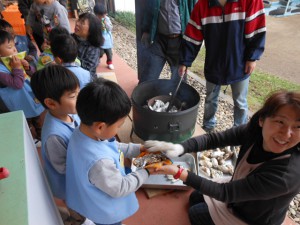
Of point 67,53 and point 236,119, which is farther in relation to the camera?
point 236,119

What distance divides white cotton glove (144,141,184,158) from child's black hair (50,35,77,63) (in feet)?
4.27

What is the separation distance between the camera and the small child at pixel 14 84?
2455mm

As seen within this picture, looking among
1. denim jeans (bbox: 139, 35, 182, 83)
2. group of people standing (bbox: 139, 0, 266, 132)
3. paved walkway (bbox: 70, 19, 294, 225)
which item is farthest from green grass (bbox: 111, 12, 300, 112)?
paved walkway (bbox: 70, 19, 294, 225)

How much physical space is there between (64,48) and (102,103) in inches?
56.6

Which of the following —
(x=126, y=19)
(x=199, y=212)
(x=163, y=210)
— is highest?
(x=126, y=19)

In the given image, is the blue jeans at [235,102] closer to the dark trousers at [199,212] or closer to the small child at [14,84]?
the dark trousers at [199,212]

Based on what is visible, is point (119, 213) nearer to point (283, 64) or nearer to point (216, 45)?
point (216, 45)

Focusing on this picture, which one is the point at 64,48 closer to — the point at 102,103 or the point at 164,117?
the point at 164,117

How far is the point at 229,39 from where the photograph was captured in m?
2.44

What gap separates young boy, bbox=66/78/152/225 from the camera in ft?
4.16

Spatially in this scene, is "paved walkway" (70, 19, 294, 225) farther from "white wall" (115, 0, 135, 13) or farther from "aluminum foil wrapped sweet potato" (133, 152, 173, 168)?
"white wall" (115, 0, 135, 13)

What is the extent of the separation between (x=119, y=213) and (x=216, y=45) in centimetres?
192

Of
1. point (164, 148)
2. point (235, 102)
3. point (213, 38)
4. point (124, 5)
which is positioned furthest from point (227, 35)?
point (124, 5)

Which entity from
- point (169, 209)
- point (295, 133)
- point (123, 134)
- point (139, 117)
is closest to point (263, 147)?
point (295, 133)
